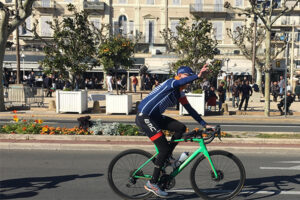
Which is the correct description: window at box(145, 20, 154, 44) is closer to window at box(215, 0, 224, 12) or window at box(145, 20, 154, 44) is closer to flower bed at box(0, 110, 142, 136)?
window at box(215, 0, 224, 12)

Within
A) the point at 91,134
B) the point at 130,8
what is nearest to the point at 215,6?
the point at 130,8

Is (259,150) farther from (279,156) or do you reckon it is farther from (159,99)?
(159,99)

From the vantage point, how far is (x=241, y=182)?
16.5 ft

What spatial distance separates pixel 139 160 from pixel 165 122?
656 millimetres

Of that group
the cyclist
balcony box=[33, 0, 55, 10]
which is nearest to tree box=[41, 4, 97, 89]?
the cyclist

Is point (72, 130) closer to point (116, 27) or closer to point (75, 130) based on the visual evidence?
point (75, 130)

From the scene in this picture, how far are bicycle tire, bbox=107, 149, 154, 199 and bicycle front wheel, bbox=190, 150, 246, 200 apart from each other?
656 millimetres

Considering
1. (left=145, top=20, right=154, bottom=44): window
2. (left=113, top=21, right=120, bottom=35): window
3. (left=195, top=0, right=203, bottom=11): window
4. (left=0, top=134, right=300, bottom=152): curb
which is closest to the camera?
(left=0, top=134, right=300, bottom=152): curb

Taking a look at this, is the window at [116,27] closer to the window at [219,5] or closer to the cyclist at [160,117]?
the window at [219,5]

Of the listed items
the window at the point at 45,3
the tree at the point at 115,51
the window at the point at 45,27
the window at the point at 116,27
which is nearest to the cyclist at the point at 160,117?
the tree at the point at 115,51

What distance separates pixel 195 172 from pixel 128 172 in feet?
3.14

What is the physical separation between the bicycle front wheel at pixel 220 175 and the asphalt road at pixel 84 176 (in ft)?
0.92

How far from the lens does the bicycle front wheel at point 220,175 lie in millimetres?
4957

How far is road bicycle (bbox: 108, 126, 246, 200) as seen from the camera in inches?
195
